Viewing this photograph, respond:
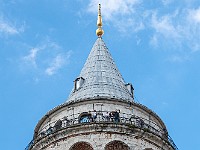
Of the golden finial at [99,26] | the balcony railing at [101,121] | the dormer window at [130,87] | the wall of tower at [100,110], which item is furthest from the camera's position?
the golden finial at [99,26]

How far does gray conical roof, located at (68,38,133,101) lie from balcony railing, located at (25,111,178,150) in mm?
1436

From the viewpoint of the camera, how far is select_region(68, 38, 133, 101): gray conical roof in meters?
40.6

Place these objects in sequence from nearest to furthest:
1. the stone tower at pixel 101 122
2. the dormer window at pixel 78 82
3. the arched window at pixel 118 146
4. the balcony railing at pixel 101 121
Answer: the arched window at pixel 118 146, the stone tower at pixel 101 122, the balcony railing at pixel 101 121, the dormer window at pixel 78 82

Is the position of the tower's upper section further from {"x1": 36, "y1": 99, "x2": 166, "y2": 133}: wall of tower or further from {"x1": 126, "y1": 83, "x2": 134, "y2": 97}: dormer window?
{"x1": 36, "y1": 99, "x2": 166, "y2": 133}: wall of tower

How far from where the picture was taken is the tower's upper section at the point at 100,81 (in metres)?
40.6

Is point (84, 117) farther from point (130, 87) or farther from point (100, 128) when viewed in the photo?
point (130, 87)

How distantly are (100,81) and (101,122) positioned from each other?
511 cm

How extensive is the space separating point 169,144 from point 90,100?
508cm

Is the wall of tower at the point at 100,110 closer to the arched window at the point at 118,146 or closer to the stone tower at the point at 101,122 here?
the stone tower at the point at 101,122

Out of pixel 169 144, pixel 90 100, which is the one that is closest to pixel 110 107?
pixel 90 100

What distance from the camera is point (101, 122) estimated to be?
1474 inches

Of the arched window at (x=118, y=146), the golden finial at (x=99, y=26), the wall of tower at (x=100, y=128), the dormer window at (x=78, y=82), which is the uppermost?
the golden finial at (x=99, y=26)

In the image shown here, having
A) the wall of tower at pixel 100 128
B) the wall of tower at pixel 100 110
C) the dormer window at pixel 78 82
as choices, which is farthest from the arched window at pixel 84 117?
the dormer window at pixel 78 82

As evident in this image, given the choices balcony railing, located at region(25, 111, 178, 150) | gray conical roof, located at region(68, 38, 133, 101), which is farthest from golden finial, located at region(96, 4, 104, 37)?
balcony railing, located at region(25, 111, 178, 150)
